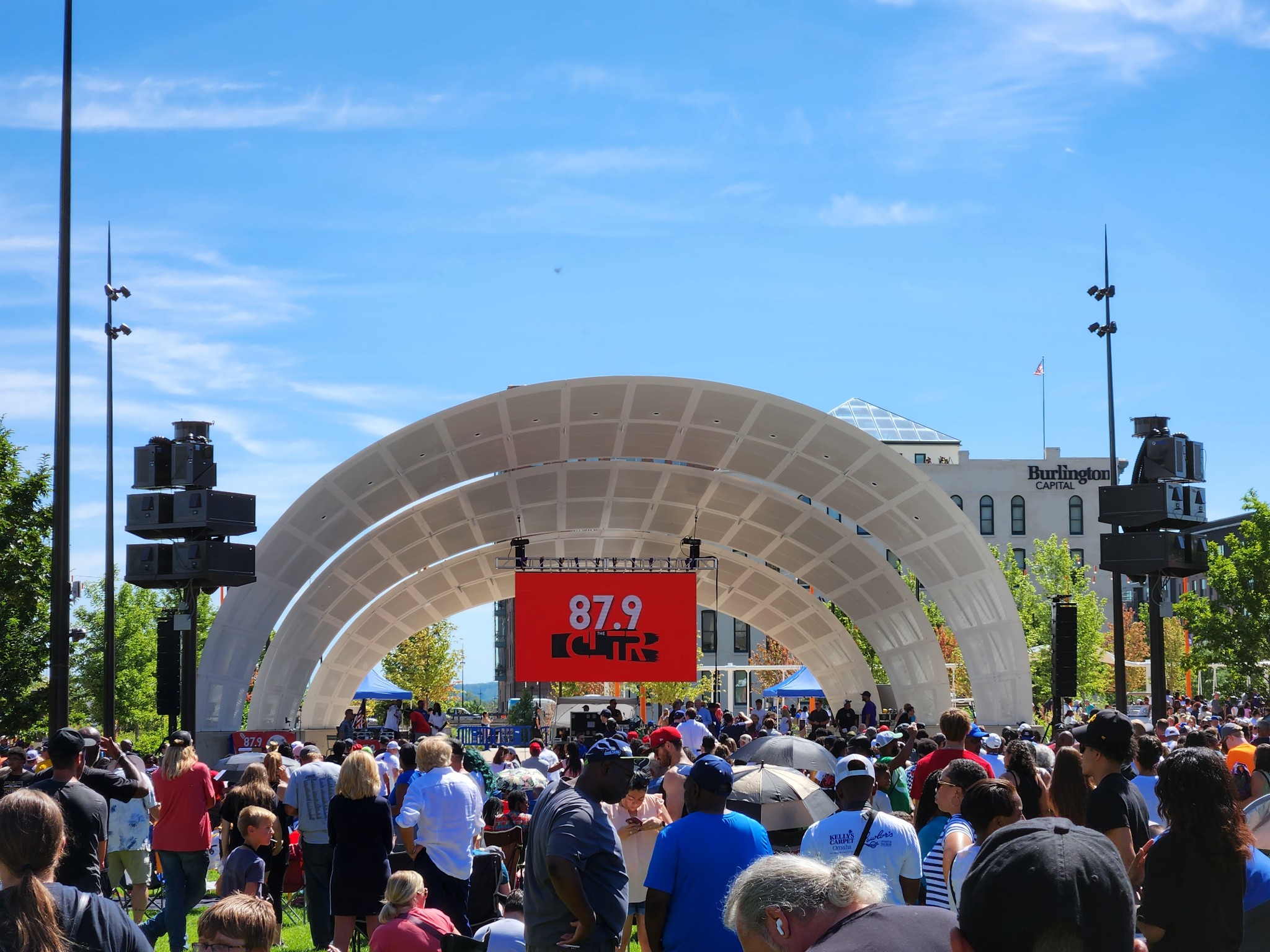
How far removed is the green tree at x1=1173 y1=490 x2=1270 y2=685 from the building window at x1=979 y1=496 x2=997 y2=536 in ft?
143

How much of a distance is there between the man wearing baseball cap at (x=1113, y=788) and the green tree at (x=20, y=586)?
19233 mm

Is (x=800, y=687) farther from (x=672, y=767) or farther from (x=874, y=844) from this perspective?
(x=874, y=844)

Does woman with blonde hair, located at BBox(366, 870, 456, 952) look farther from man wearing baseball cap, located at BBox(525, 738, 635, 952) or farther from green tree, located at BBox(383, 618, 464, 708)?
green tree, located at BBox(383, 618, 464, 708)

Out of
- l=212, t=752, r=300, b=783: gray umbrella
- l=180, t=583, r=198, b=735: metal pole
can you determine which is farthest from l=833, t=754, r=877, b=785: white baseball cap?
l=180, t=583, r=198, b=735: metal pole

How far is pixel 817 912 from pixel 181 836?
755 cm

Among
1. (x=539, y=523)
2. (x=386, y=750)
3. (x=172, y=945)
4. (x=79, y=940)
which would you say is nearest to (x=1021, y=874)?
(x=79, y=940)

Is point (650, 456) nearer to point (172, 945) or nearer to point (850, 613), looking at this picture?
point (850, 613)

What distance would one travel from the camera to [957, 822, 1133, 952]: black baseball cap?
8.52 ft

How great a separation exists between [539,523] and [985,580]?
43.1 feet

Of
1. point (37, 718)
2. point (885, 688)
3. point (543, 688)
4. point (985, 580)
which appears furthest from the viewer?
point (543, 688)

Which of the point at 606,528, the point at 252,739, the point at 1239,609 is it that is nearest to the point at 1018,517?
the point at 1239,609

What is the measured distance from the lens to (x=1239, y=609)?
3173 cm

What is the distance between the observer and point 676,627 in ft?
102

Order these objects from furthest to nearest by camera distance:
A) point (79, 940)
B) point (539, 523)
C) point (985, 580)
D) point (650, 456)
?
point (539, 523), point (650, 456), point (985, 580), point (79, 940)
